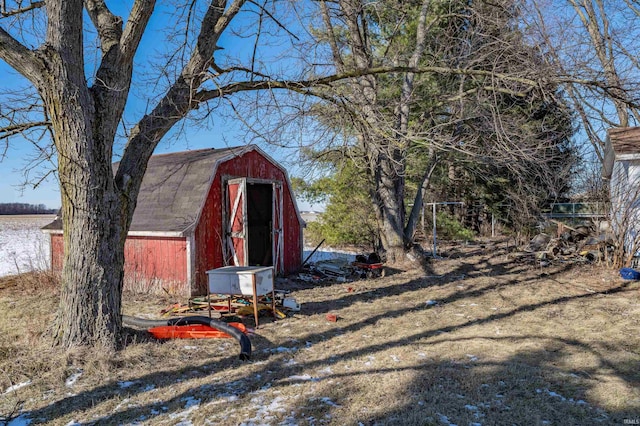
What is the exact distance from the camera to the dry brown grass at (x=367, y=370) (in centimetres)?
333

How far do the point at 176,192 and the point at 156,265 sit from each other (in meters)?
1.70

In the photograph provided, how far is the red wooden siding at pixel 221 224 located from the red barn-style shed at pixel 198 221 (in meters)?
0.02

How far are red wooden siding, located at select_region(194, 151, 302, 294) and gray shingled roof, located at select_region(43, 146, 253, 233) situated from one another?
0.70ft

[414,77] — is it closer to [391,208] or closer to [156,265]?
[391,208]

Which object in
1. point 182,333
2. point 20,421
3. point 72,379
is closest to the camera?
point 20,421

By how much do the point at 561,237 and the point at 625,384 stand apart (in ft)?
32.5

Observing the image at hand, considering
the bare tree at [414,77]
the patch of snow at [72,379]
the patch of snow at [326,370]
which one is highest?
the bare tree at [414,77]

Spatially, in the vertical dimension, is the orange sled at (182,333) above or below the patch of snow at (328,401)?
above

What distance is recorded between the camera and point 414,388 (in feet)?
12.3

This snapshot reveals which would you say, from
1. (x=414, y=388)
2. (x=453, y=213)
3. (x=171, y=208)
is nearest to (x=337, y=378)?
(x=414, y=388)

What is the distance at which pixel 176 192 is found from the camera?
371 inches

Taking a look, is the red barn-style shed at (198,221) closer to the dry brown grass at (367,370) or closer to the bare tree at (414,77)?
the dry brown grass at (367,370)

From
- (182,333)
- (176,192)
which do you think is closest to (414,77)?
(176,192)

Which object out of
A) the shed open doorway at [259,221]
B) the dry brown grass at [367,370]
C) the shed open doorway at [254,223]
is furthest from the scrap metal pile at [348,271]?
the dry brown grass at [367,370]
